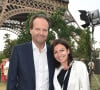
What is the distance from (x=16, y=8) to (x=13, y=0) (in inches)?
32.7

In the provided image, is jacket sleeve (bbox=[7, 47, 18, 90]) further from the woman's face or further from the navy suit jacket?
the woman's face

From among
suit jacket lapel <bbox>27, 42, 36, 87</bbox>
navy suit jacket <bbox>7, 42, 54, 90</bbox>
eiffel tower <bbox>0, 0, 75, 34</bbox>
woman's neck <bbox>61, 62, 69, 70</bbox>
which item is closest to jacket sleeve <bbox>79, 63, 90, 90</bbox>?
woman's neck <bbox>61, 62, 69, 70</bbox>

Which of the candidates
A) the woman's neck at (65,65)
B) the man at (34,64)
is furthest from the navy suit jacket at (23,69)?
the woman's neck at (65,65)

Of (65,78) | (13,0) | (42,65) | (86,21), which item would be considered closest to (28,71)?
(42,65)

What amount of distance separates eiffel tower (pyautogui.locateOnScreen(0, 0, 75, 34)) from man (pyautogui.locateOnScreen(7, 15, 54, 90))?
26.5 meters

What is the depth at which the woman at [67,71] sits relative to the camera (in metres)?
3.96

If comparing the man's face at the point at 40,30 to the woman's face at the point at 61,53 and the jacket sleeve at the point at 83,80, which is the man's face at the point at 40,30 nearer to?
the woman's face at the point at 61,53

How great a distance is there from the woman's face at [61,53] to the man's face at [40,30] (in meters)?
0.20

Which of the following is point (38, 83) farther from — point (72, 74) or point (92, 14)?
point (92, 14)

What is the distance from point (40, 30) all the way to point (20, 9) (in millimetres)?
29460

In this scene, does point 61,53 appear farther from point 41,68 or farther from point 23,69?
point 23,69

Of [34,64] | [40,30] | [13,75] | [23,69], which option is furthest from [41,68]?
[40,30]

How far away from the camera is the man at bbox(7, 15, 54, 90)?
400 centimetres

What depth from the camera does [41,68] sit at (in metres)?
4.02
